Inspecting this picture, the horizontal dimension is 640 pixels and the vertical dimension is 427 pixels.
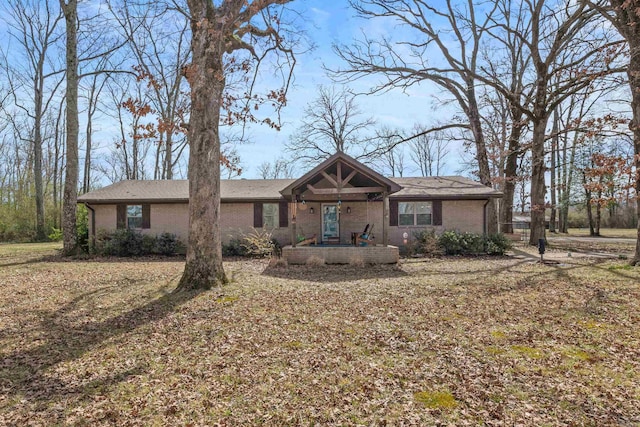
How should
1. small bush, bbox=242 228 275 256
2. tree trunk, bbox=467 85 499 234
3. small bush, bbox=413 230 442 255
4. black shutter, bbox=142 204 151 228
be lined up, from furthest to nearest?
1. tree trunk, bbox=467 85 499 234
2. black shutter, bbox=142 204 151 228
3. small bush, bbox=413 230 442 255
4. small bush, bbox=242 228 275 256

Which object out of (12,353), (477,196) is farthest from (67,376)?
(477,196)

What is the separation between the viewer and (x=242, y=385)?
12.4 ft

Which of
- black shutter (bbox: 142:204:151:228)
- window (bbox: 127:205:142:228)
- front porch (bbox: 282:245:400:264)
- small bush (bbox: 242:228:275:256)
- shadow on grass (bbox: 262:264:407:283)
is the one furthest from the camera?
window (bbox: 127:205:142:228)

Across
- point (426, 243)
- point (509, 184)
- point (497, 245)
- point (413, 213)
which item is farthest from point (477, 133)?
point (426, 243)

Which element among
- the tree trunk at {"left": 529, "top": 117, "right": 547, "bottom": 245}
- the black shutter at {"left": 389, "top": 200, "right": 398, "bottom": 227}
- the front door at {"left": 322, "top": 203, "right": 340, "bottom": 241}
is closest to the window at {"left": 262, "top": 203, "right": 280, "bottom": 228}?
the front door at {"left": 322, "top": 203, "right": 340, "bottom": 241}

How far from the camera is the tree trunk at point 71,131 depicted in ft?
46.8

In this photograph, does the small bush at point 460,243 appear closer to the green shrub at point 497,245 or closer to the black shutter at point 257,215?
the green shrub at point 497,245

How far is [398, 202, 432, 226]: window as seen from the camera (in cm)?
1616

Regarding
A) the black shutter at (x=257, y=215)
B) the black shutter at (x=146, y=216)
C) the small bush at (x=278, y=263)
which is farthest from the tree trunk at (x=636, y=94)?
the black shutter at (x=146, y=216)

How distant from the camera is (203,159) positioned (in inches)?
314

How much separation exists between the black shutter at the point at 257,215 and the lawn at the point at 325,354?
7.80 meters

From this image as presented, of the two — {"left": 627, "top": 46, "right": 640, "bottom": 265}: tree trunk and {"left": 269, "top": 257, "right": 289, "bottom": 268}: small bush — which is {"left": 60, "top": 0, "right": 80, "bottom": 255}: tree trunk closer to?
{"left": 269, "top": 257, "right": 289, "bottom": 268}: small bush

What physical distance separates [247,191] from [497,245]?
11.1 m

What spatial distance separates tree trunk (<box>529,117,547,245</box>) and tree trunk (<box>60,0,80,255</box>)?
18.7m
